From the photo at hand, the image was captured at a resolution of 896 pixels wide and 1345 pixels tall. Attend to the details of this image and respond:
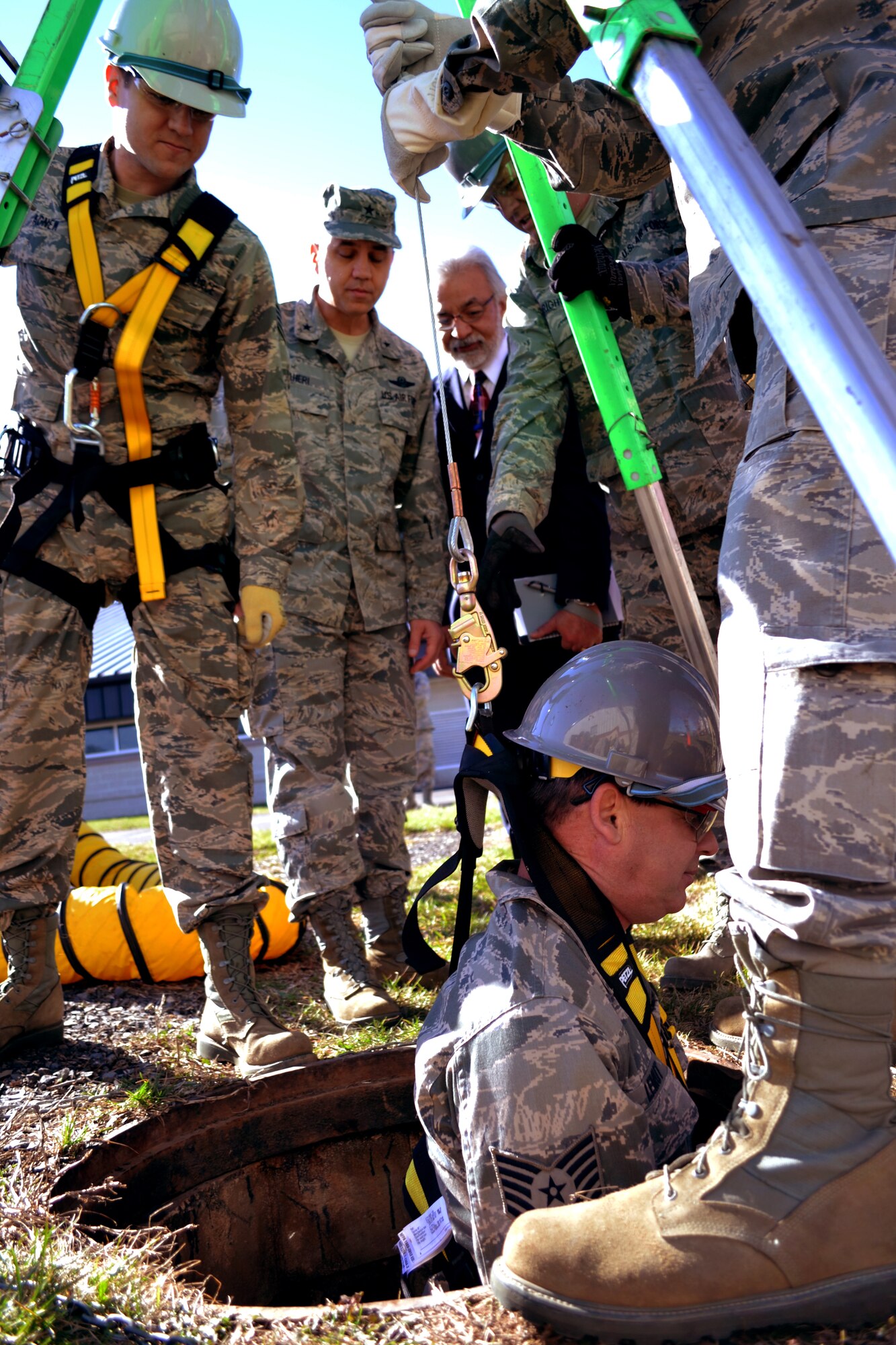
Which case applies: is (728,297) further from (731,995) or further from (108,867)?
(108,867)

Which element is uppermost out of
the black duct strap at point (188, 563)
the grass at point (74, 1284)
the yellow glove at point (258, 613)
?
the black duct strap at point (188, 563)

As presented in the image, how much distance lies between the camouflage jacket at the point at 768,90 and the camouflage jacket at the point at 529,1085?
1051mm

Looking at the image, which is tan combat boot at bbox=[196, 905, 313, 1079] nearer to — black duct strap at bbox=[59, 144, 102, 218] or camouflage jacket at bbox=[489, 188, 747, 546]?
camouflage jacket at bbox=[489, 188, 747, 546]

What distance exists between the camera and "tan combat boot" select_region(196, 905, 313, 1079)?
10.5 ft

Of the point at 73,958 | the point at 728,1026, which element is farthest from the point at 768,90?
the point at 73,958

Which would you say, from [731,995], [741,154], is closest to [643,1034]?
[731,995]

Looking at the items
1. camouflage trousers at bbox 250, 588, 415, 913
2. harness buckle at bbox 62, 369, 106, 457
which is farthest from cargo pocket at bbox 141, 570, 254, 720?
camouflage trousers at bbox 250, 588, 415, 913

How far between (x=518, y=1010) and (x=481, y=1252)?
15.0 inches

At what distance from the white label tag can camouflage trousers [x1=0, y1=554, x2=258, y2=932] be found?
129 cm

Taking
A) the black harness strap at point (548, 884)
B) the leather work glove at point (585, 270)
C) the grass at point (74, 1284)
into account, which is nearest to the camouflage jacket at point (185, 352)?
the leather work glove at point (585, 270)

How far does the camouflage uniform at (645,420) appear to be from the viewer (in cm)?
366

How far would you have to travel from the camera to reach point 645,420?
3.79 metres

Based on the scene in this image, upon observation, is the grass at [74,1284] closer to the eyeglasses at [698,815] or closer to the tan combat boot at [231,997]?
the tan combat boot at [231,997]

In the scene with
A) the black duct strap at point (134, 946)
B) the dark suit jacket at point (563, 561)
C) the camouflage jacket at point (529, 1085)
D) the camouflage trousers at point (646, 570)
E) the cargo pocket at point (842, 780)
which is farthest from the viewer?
the black duct strap at point (134, 946)
